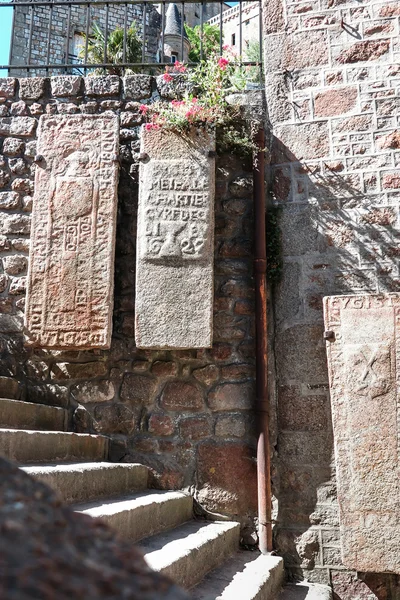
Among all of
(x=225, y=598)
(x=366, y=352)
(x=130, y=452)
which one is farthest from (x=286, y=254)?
(x=225, y=598)

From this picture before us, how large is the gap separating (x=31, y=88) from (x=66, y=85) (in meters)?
0.25

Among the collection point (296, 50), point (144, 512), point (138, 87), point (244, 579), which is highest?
point (296, 50)

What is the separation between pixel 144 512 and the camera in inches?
104

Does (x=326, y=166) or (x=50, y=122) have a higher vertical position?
(x=50, y=122)

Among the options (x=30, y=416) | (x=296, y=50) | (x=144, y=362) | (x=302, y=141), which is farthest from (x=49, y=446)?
(x=296, y=50)

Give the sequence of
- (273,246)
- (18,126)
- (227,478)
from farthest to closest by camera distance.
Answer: (18,126)
(273,246)
(227,478)

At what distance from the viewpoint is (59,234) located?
3.79 meters

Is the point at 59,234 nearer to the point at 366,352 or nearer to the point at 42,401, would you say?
the point at 42,401

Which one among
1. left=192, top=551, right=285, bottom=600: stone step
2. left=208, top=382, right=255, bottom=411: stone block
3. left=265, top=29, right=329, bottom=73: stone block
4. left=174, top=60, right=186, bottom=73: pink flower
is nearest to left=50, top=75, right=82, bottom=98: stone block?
left=174, top=60, right=186, bottom=73: pink flower

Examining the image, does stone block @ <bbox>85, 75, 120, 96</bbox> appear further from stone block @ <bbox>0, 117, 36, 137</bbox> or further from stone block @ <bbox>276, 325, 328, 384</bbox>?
stone block @ <bbox>276, 325, 328, 384</bbox>

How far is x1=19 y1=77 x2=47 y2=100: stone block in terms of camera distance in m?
4.31

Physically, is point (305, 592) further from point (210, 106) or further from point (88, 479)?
point (210, 106)

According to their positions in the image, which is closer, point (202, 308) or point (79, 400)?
point (202, 308)

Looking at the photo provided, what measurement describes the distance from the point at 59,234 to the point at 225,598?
90.7 inches
